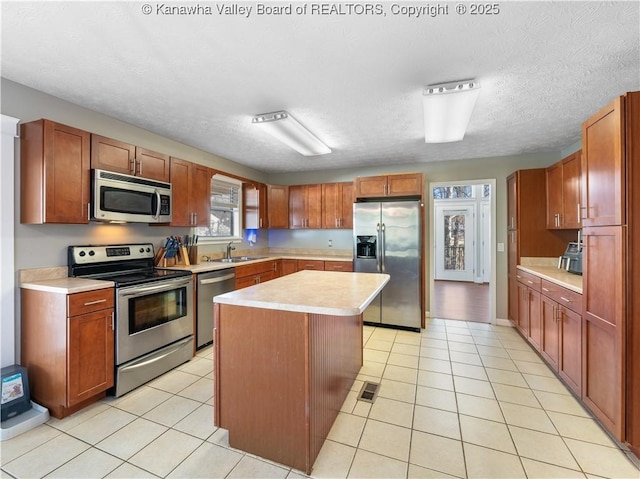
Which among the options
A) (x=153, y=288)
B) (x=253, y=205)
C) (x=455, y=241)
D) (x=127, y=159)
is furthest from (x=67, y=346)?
(x=455, y=241)

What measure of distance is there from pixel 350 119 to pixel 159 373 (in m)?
3.06

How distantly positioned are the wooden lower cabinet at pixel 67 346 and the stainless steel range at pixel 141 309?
0.31 feet

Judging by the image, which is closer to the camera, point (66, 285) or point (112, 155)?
point (66, 285)

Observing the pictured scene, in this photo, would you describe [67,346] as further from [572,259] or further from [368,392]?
[572,259]

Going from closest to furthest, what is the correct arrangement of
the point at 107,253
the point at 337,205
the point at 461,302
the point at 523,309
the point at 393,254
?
the point at 107,253 < the point at 523,309 < the point at 393,254 < the point at 337,205 < the point at 461,302

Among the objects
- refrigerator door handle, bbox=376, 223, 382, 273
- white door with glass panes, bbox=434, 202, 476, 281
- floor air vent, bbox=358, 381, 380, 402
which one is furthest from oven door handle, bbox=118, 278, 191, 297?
white door with glass panes, bbox=434, 202, 476, 281

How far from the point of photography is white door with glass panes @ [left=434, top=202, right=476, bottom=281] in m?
7.98

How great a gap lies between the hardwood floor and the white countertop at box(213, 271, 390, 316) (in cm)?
306

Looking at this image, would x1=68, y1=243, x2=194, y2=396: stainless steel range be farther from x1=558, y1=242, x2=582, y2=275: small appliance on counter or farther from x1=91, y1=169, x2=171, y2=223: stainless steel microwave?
x1=558, y1=242, x2=582, y2=275: small appliance on counter

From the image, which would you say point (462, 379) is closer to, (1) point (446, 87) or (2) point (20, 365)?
(1) point (446, 87)

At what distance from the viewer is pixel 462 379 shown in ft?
8.86

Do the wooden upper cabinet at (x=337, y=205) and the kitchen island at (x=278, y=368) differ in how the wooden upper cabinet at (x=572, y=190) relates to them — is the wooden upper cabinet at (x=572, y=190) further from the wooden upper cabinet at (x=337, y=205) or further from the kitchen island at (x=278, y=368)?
the wooden upper cabinet at (x=337, y=205)

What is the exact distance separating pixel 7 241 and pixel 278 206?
139 inches

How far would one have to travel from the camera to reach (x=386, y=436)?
6.37 ft
